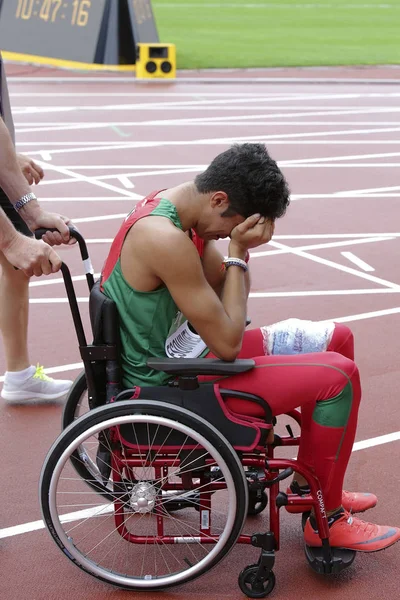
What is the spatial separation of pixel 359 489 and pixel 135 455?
49.4 inches

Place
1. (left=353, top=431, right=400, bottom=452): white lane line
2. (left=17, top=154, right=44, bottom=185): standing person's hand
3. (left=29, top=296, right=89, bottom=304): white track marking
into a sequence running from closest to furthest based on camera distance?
1. (left=353, top=431, right=400, bottom=452): white lane line
2. (left=17, top=154, right=44, bottom=185): standing person's hand
3. (left=29, top=296, right=89, bottom=304): white track marking

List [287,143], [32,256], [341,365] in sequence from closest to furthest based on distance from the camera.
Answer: [341,365] → [32,256] → [287,143]

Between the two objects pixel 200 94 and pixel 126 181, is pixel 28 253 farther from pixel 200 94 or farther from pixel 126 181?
pixel 200 94

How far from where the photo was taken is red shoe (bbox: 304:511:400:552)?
3473 mm

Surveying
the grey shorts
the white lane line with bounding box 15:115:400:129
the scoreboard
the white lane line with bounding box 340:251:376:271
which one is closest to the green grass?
the scoreboard

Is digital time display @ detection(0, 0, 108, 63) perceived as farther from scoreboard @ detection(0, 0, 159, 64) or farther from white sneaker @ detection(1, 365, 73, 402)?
white sneaker @ detection(1, 365, 73, 402)

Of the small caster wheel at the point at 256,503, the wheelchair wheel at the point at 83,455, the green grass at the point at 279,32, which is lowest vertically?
the green grass at the point at 279,32

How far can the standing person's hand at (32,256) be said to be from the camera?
11.1ft

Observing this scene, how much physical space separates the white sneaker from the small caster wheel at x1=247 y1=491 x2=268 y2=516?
1548 millimetres

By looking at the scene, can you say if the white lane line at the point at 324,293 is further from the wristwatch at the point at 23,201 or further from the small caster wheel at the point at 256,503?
the small caster wheel at the point at 256,503

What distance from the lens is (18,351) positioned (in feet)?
16.2

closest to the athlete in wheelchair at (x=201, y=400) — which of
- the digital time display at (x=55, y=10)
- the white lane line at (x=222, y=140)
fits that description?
the white lane line at (x=222, y=140)

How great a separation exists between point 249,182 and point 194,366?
27.4 inches

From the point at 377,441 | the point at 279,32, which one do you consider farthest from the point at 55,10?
the point at 377,441
